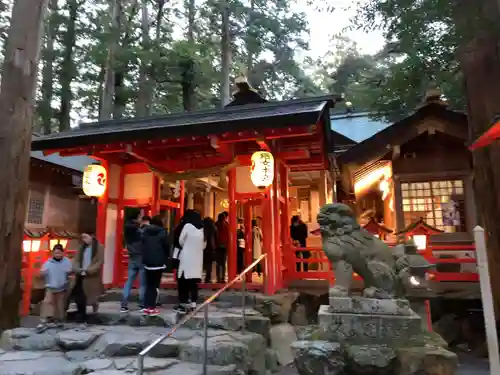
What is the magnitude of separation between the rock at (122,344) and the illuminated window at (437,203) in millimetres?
9274

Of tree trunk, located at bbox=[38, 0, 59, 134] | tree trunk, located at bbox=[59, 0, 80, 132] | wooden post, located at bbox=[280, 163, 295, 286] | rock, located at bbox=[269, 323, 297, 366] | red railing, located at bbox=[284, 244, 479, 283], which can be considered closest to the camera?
rock, located at bbox=[269, 323, 297, 366]

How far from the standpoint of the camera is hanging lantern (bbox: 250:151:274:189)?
7770mm

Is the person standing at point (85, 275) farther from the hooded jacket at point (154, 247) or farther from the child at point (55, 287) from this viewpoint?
the hooded jacket at point (154, 247)

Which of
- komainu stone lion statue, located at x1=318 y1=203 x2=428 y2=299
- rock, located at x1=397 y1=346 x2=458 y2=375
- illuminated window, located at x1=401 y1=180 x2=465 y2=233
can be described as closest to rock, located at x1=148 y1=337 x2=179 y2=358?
komainu stone lion statue, located at x1=318 y1=203 x2=428 y2=299

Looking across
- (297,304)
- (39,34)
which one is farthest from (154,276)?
(39,34)

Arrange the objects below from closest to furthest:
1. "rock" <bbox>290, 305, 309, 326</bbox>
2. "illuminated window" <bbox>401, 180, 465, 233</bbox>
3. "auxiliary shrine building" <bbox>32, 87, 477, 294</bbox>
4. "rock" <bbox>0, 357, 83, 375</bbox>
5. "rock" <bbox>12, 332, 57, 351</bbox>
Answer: "rock" <bbox>0, 357, 83, 375</bbox> < "rock" <bbox>12, 332, 57, 351</bbox> < "auxiliary shrine building" <bbox>32, 87, 477, 294</bbox> < "rock" <bbox>290, 305, 309, 326</bbox> < "illuminated window" <bbox>401, 180, 465, 233</bbox>

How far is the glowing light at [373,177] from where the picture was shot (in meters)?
12.5

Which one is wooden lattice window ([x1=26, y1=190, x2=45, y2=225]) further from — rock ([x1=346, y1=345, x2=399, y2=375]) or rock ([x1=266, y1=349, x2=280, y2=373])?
rock ([x1=346, y1=345, x2=399, y2=375])

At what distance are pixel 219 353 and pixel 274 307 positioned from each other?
8.35 ft

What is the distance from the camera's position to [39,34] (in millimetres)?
8102

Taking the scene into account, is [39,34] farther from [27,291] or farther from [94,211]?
[94,211]

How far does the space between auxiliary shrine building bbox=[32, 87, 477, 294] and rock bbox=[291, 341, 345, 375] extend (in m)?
3.35

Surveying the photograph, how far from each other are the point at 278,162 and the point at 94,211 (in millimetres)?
9880

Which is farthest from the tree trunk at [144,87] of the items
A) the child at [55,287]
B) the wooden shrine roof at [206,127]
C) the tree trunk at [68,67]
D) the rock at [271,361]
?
the rock at [271,361]
